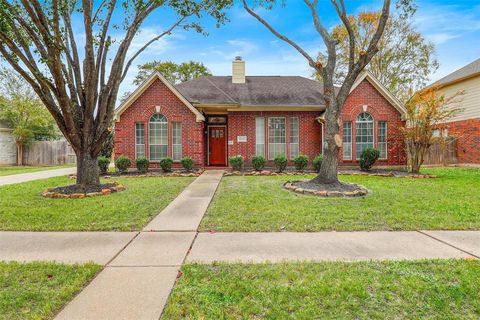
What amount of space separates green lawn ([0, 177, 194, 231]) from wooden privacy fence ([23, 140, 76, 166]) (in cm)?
1699

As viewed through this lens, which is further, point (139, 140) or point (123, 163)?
point (139, 140)

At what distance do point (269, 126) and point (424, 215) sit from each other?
10479mm

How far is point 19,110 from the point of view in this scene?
2103cm

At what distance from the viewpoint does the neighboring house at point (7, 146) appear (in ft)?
71.3

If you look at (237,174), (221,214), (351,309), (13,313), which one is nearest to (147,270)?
(13,313)

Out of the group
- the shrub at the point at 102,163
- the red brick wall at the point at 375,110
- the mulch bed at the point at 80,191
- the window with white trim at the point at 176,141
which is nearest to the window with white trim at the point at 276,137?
the red brick wall at the point at 375,110

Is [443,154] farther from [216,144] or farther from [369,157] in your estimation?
[216,144]

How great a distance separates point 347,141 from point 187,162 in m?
8.57

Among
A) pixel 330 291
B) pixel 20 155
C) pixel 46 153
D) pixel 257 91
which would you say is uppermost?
pixel 257 91

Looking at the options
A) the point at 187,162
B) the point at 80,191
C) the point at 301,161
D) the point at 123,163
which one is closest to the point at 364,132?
the point at 301,161

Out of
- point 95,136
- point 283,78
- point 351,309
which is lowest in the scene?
point 351,309

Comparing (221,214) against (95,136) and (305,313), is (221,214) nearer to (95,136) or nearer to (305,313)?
(305,313)

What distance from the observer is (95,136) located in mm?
8781

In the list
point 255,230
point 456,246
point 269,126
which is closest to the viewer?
point 456,246
